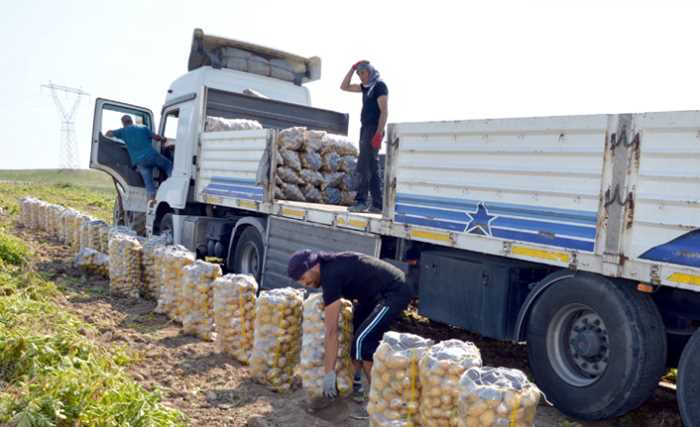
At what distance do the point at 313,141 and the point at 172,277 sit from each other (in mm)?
2606

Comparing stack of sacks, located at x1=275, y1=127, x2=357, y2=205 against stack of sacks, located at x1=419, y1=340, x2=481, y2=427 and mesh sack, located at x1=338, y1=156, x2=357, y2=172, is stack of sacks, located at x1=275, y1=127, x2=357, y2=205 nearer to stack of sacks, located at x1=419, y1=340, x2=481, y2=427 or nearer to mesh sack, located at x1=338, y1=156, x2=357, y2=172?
mesh sack, located at x1=338, y1=156, x2=357, y2=172

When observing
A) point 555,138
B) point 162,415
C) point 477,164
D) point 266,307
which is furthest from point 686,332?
point 162,415

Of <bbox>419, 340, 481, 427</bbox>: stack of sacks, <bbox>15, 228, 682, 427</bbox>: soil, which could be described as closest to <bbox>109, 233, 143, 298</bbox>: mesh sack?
<bbox>15, 228, 682, 427</bbox>: soil

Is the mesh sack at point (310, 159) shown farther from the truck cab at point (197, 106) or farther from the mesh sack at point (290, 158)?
the truck cab at point (197, 106)

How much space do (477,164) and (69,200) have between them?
26.3 m

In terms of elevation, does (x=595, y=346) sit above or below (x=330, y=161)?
below

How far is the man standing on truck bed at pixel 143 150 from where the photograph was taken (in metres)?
11.0

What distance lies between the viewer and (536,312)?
4.82 metres

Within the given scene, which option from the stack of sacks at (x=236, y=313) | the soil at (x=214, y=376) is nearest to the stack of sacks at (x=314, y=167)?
the soil at (x=214, y=376)

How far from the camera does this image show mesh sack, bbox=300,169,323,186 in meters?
8.18

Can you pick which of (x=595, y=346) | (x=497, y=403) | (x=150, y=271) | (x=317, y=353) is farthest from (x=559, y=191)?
(x=150, y=271)

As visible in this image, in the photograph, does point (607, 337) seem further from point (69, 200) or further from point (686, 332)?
point (69, 200)

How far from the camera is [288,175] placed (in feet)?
26.5

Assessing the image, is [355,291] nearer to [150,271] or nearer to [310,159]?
[310,159]
